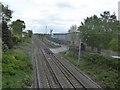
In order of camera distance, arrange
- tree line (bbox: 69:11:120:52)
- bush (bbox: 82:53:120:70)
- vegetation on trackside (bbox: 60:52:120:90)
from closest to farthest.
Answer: vegetation on trackside (bbox: 60:52:120:90), bush (bbox: 82:53:120:70), tree line (bbox: 69:11:120:52)

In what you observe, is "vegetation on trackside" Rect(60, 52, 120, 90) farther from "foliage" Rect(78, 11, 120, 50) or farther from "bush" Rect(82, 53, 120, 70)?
"foliage" Rect(78, 11, 120, 50)

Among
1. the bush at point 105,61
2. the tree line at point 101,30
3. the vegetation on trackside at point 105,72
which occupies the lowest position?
the vegetation on trackside at point 105,72

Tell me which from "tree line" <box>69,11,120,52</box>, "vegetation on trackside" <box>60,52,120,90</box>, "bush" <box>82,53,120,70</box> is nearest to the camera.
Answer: "vegetation on trackside" <box>60,52,120,90</box>

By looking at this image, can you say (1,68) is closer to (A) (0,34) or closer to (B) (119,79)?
(B) (119,79)

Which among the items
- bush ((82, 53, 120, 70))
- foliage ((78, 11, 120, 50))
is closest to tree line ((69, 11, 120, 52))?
foliage ((78, 11, 120, 50))

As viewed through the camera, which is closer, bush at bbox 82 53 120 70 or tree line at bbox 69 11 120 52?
bush at bbox 82 53 120 70

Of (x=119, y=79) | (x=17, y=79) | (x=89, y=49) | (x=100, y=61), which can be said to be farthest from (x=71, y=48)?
(x=17, y=79)

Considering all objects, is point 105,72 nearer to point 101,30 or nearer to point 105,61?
point 105,61

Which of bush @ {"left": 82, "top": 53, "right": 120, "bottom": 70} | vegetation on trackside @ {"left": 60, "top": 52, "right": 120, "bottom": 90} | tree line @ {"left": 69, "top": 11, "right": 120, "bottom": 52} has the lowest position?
vegetation on trackside @ {"left": 60, "top": 52, "right": 120, "bottom": 90}

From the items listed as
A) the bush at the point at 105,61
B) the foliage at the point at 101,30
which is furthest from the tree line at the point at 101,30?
the bush at the point at 105,61

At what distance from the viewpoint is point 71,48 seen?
201 feet

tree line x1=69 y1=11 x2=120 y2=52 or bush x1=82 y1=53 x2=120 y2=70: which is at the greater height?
tree line x1=69 y1=11 x2=120 y2=52

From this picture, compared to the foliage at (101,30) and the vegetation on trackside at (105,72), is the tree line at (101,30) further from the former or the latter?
the vegetation on trackside at (105,72)

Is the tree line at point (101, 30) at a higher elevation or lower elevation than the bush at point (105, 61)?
higher
